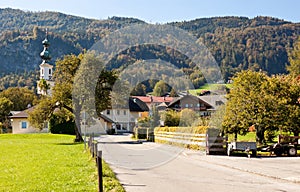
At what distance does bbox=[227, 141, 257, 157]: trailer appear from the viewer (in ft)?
69.7

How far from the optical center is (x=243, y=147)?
21.6m

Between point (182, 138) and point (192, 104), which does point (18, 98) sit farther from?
point (182, 138)

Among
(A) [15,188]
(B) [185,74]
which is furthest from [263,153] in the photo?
(B) [185,74]

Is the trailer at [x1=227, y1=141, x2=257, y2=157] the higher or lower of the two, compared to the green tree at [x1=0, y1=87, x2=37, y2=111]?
lower

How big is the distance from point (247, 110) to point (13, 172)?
18349 millimetres

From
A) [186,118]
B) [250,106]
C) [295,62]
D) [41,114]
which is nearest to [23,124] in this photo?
[41,114]

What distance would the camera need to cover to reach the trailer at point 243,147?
21234 millimetres

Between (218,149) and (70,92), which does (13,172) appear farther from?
(70,92)

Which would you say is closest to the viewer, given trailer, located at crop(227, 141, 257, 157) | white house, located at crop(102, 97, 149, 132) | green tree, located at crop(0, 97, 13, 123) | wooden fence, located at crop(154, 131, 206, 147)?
trailer, located at crop(227, 141, 257, 157)

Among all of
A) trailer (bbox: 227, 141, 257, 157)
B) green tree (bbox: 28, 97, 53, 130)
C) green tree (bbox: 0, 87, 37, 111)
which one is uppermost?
green tree (bbox: 0, 87, 37, 111)

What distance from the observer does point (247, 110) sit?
95.3ft

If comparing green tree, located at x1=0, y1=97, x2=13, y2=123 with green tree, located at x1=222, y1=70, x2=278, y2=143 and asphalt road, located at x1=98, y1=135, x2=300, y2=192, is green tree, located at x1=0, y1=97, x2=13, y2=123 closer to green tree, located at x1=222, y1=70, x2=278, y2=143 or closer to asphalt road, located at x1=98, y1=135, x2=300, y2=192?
green tree, located at x1=222, y1=70, x2=278, y2=143

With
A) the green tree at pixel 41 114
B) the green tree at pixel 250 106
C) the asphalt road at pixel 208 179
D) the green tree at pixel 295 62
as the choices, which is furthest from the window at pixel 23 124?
the asphalt road at pixel 208 179

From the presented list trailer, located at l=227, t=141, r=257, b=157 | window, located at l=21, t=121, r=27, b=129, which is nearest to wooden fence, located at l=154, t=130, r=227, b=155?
trailer, located at l=227, t=141, r=257, b=157
